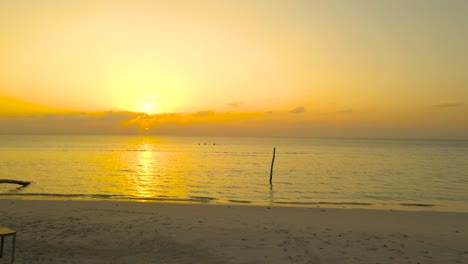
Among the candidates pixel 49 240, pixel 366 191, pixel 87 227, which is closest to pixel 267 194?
pixel 366 191

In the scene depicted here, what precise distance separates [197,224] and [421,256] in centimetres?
769

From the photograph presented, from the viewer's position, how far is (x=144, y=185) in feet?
103

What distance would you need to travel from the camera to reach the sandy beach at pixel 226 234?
9.52m

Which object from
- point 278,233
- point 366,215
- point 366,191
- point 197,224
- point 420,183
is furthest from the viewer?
point 420,183

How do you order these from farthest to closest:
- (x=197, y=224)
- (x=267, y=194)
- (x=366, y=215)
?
(x=267, y=194)
(x=366, y=215)
(x=197, y=224)

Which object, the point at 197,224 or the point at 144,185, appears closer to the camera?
the point at 197,224

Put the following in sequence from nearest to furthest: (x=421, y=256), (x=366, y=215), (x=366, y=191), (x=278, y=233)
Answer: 1. (x=421, y=256)
2. (x=278, y=233)
3. (x=366, y=215)
4. (x=366, y=191)

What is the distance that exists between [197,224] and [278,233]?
10.8 feet

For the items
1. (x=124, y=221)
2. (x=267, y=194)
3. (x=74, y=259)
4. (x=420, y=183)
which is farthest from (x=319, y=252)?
(x=420, y=183)

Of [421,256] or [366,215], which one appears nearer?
[421,256]

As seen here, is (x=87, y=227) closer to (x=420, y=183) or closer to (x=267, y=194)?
(x=267, y=194)

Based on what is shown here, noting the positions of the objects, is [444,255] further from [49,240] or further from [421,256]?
[49,240]

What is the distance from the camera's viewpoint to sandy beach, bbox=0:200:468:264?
31.2ft

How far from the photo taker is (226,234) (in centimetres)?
1209
